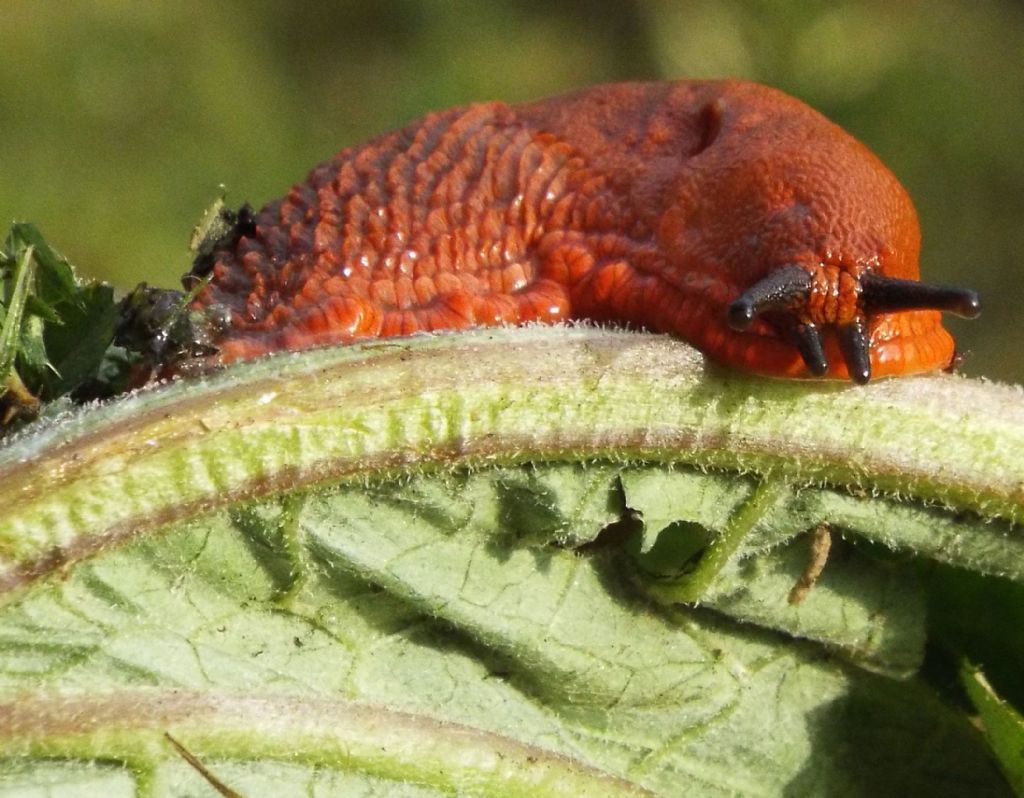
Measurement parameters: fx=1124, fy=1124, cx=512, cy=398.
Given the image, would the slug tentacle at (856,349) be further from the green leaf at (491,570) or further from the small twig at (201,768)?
the small twig at (201,768)

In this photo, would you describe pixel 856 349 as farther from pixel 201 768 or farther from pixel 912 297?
pixel 201 768

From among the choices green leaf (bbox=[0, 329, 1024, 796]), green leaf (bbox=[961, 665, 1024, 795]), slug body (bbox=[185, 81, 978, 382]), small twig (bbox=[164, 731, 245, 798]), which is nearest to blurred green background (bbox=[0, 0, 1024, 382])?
slug body (bbox=[185, 81, 978, 382])

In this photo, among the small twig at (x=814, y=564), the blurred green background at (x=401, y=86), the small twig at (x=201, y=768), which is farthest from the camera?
the blurred green background at (x=401, y=86)

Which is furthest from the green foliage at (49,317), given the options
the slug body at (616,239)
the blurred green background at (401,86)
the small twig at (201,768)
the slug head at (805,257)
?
the blurred green background at (401,86)

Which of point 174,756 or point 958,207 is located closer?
point 174,756

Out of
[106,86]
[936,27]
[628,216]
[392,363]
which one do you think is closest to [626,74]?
[936,27]

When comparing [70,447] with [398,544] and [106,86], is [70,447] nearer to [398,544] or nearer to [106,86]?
[398,544]

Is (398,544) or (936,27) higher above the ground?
(936,27)
